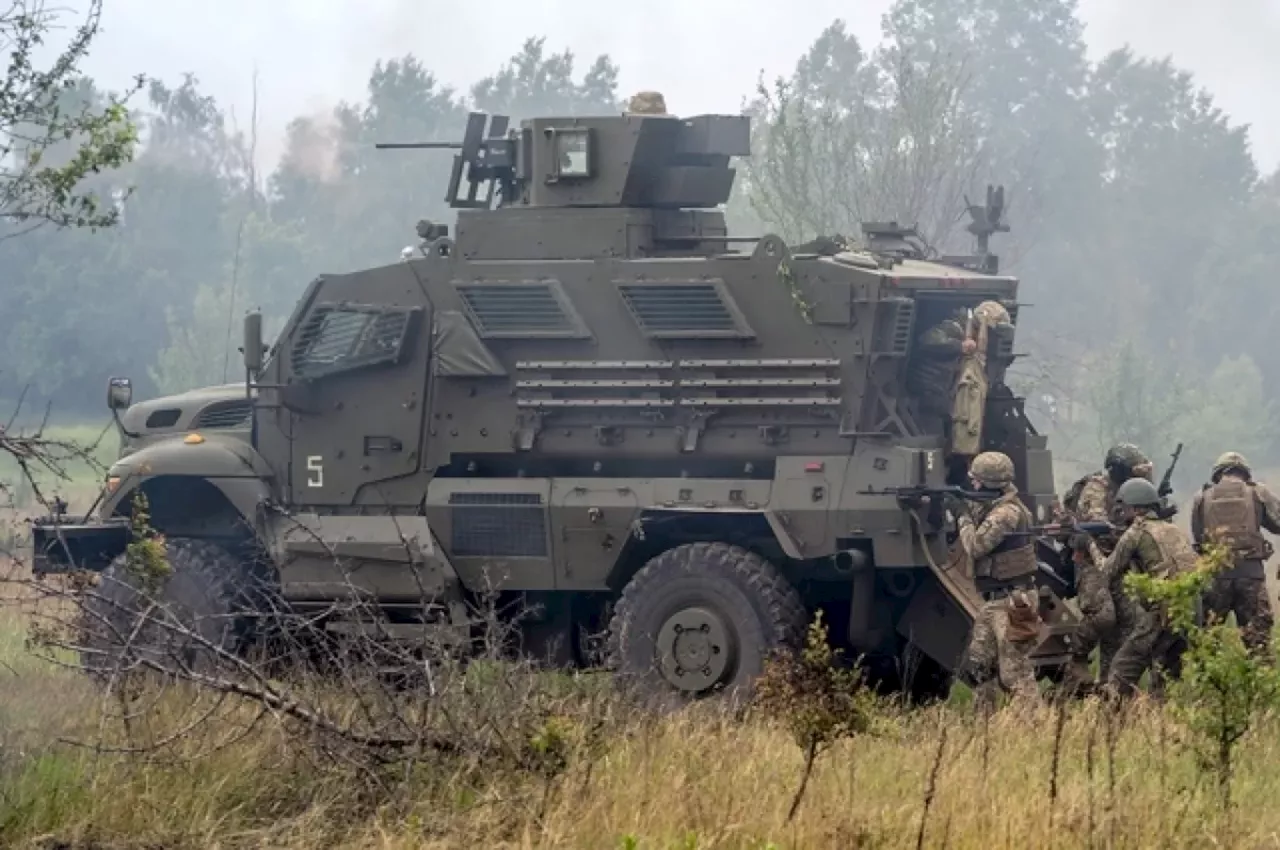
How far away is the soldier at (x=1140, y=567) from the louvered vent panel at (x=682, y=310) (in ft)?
7.53

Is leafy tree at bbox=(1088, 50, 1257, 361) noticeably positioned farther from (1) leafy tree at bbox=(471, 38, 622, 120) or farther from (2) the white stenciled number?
(2) the white stenciled number

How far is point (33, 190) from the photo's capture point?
39.0ft

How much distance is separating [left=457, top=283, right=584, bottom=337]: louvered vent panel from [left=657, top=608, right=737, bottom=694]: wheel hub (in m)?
1.76

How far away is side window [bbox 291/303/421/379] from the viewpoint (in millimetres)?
13398

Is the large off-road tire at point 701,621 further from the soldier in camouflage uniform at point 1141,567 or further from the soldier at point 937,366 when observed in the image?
the soldier in camouflage uniform at point 1141,567

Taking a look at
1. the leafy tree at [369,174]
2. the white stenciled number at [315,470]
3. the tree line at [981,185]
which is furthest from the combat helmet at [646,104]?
the leafy tree at [369,174]

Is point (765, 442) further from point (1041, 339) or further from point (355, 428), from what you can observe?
point (1041, 339)

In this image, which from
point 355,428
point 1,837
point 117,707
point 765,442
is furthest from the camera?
point 355,428

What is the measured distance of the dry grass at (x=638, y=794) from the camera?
8.51 metres

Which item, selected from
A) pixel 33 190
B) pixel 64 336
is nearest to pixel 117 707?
pixel 33 190

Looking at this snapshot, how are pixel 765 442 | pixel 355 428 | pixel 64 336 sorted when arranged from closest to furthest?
pixel 765 442
pixel 355 428
pixel 64 336

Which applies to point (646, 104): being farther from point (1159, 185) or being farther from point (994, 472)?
point (1159, 185)


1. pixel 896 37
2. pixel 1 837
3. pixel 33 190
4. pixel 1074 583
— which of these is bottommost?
pixel 1 837

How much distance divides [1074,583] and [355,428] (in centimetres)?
430
